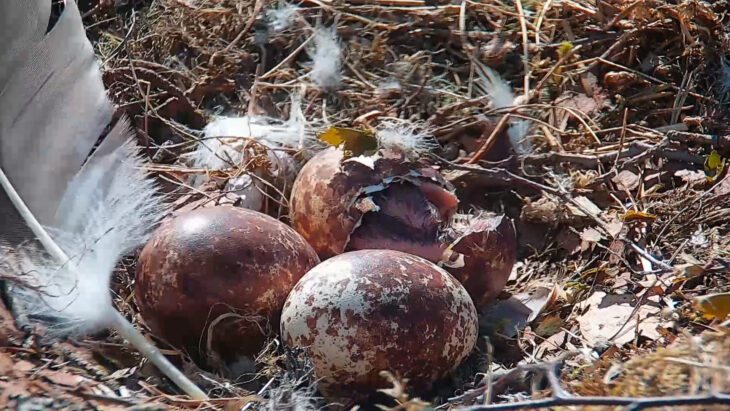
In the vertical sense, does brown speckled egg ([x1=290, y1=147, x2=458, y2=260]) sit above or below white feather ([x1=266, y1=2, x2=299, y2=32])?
below

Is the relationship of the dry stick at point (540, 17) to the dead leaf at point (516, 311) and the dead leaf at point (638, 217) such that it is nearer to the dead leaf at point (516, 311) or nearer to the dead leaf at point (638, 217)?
the dead leaf at point (638, 217)

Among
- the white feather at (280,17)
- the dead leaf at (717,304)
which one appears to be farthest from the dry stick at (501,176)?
the white feather at (280,17)

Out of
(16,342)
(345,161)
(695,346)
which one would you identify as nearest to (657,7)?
(345,161)

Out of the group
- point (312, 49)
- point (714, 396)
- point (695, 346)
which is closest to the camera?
point (714, 396)

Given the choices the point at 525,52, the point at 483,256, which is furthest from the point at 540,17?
the point at 483,256

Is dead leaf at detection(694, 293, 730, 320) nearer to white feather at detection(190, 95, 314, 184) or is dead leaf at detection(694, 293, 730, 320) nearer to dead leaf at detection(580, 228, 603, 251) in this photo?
dead leaf at detection(580, 228, 603, 251)

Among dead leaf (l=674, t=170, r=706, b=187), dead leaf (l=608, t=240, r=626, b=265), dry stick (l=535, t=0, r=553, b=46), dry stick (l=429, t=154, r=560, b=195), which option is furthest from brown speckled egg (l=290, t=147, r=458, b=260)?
dry stick (l=535, t=0, r=553, b=46)

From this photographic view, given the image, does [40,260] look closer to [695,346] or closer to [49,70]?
[49,70]
